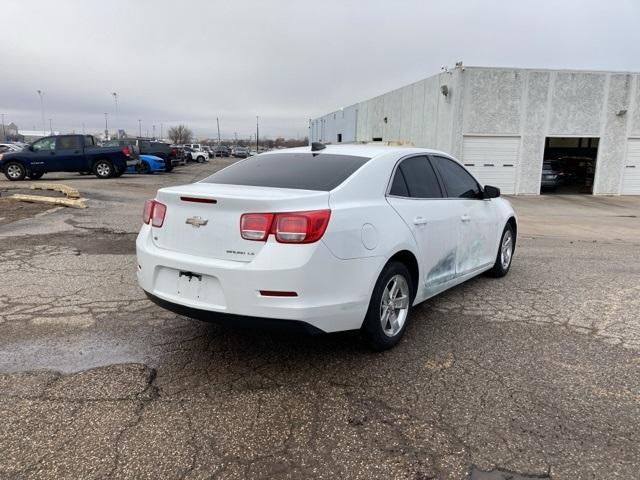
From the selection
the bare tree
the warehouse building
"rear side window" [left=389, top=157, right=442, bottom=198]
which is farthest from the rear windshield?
the bare tree

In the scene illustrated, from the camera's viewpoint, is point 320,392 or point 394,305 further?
point 394,305

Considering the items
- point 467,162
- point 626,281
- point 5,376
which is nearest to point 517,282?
point 626,281

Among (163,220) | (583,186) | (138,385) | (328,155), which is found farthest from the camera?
(583,186)

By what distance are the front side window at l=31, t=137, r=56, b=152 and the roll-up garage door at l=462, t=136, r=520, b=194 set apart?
16.9m

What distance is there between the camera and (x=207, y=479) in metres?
2.51

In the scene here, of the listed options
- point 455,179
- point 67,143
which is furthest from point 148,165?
point 455,179

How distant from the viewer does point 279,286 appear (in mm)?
3236

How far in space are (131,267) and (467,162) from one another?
1694 centimetres

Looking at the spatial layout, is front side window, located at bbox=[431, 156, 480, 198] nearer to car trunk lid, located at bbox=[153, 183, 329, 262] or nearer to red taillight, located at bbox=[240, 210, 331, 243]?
car trunk lid, located at bbox=[153, 183, 329, 262]

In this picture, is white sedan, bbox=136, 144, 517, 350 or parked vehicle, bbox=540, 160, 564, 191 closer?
white sedan, bbox=136, 144, 517, 350

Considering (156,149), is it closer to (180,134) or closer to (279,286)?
(279,286)

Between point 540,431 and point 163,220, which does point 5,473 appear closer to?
point 163,220

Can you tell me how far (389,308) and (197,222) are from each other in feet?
5.34

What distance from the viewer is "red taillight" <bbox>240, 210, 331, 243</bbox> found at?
3279mm
